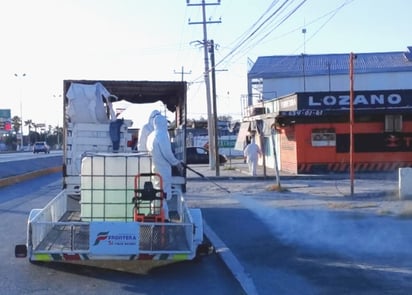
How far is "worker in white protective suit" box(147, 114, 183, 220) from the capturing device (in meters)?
10.7

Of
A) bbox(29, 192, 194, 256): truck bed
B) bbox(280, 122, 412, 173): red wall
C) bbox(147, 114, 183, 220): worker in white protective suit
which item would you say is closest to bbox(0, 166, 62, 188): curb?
bbox(280, 122, 412, 173): red wall

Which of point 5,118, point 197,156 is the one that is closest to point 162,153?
point 197,156

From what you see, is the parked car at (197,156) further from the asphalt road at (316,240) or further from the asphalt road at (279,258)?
the asphalt road at (279,258)

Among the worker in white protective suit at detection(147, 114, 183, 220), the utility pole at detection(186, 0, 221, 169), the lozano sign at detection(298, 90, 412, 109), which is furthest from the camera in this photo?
the utility pole at detection(186, 0, 221, 169)

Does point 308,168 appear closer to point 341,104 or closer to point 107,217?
point 341,104

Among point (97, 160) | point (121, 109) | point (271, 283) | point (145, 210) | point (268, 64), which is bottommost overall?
point (271, 283)

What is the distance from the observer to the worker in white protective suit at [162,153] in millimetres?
10688

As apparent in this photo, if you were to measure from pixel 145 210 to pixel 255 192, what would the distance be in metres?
12.7

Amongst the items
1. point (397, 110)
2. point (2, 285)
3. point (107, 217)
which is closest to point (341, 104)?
point (397, 110)

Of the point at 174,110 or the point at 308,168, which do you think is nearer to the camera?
the point at 174,110

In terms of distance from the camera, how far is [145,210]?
10852 millimetres

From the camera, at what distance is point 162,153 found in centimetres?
1070

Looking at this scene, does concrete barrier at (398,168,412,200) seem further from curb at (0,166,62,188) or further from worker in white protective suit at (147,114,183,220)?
curb at (0,166,62,188)

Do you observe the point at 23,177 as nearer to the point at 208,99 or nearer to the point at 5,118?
the point at 208,99
